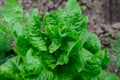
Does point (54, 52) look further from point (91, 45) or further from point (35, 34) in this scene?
point (91, 45)

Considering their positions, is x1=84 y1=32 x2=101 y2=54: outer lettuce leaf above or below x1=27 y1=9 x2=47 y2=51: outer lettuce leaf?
below

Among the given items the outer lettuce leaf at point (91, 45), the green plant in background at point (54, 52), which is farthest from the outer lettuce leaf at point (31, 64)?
the outer lettuce leaf at point (91, 45)

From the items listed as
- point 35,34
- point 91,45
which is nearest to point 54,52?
point 35,34

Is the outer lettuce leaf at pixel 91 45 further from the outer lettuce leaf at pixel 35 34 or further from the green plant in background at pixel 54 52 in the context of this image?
the outer lettuce leaf at pixel 35 34

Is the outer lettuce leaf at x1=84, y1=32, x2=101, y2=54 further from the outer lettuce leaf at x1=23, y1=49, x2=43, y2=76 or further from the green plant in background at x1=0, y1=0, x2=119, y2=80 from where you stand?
the outer lettuce leaf at x1=23, y1=49, x2=43, y2=76

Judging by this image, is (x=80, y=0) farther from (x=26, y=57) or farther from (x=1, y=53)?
(x=26, y=57)

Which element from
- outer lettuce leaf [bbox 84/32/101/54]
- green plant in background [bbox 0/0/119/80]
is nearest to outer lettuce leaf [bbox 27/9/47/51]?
green plant in background [bbox 0/0/119/80]

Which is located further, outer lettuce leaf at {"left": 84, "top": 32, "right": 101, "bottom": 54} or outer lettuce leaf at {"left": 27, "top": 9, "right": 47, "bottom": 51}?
outer lettuce leaf at {"left": 84, "top": 32, "right": 101, "bottom": 54}

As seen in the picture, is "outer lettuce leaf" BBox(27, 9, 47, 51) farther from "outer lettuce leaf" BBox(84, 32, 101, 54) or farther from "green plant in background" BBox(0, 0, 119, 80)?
"outer lettuce leaf" BBox(84, 32, 101, 54)
